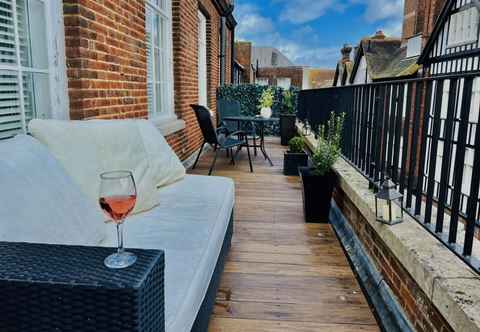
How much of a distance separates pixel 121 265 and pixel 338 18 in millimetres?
40945

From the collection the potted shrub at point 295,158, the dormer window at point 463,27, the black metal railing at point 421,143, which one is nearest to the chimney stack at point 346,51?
the dormer window at point 463,27

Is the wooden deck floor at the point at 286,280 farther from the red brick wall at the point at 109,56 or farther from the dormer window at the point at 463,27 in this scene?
the dormer window at the point at 463,27

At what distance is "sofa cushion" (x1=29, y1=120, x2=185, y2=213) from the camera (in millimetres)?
1704

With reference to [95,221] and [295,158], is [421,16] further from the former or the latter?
[95,221]

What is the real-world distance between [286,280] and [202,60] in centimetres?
589

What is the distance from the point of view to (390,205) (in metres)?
1.79

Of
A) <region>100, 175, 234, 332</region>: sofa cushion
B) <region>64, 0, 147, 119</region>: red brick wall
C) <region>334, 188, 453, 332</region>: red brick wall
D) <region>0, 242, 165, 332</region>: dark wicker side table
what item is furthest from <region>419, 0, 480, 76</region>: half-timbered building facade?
<region>0, 242, 165, 332</region>: dark wicker side table

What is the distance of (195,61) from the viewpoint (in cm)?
589

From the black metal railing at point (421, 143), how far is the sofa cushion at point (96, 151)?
4.56ft

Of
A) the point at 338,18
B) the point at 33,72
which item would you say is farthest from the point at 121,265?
the point at 338,18

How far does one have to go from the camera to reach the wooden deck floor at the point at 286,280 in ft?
5.96

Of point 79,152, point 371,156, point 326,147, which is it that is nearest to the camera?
point 79,152

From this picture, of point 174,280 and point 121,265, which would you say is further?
point 174,280

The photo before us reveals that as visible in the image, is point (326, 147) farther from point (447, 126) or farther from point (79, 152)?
point (79, 152)
